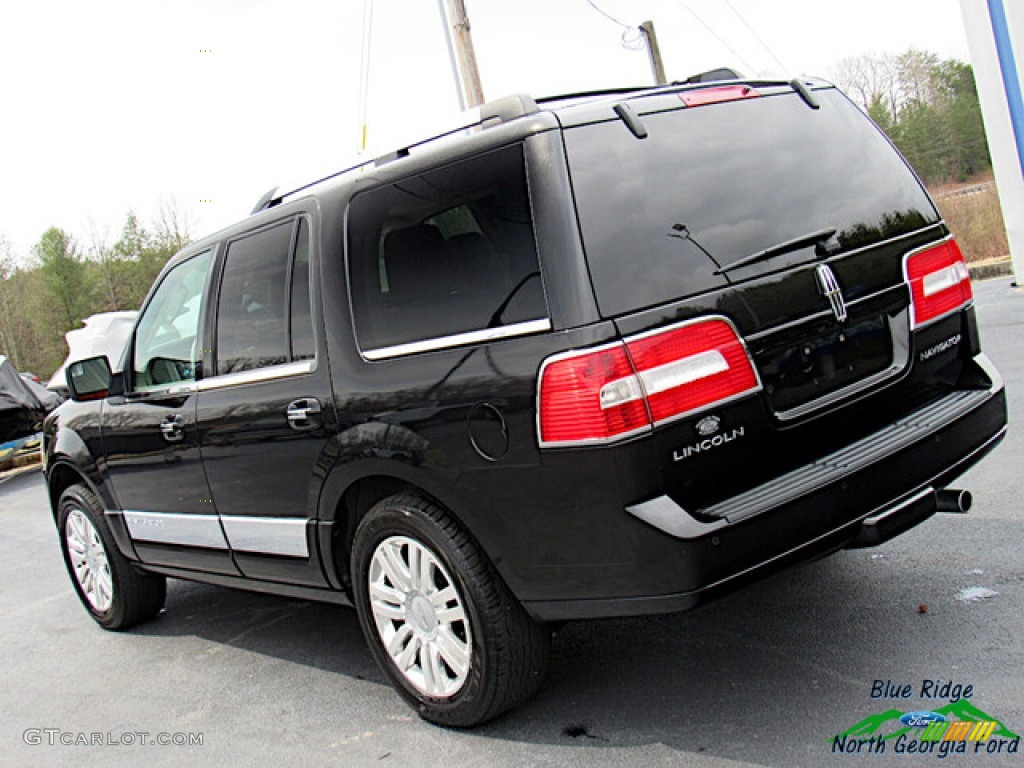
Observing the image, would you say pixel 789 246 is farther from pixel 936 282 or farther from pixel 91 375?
pixel 91 375

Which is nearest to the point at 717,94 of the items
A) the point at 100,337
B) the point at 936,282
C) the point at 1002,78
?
the point at 936,282

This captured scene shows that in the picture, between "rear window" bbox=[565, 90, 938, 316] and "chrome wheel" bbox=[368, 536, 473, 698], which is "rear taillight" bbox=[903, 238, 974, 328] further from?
"chrome wheel" bbox=[368, 536, 473, 698]

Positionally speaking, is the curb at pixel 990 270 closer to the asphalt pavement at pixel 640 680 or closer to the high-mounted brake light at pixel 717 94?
the asphalt pavement at pixel 640 680

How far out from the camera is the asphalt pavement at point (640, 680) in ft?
10.2

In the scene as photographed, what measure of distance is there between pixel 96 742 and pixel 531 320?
8.64ft

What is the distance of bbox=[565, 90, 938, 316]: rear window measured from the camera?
113 inches

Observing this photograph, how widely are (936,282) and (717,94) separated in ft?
3.38

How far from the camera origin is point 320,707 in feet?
13.0

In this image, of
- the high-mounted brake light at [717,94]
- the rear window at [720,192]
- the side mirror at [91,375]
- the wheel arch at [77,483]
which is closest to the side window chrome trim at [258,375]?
the side mirror at [91,375]

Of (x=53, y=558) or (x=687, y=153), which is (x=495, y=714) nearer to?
(x=687, y=153)

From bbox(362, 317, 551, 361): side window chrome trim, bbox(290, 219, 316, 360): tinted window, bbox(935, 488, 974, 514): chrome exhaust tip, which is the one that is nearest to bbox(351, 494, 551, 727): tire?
bbox(362, 317, 551, 361): side window chrome trim

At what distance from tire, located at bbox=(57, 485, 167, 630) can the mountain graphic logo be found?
147 inches

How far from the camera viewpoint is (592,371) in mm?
2766

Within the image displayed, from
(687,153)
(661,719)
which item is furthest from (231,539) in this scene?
(687,153)
